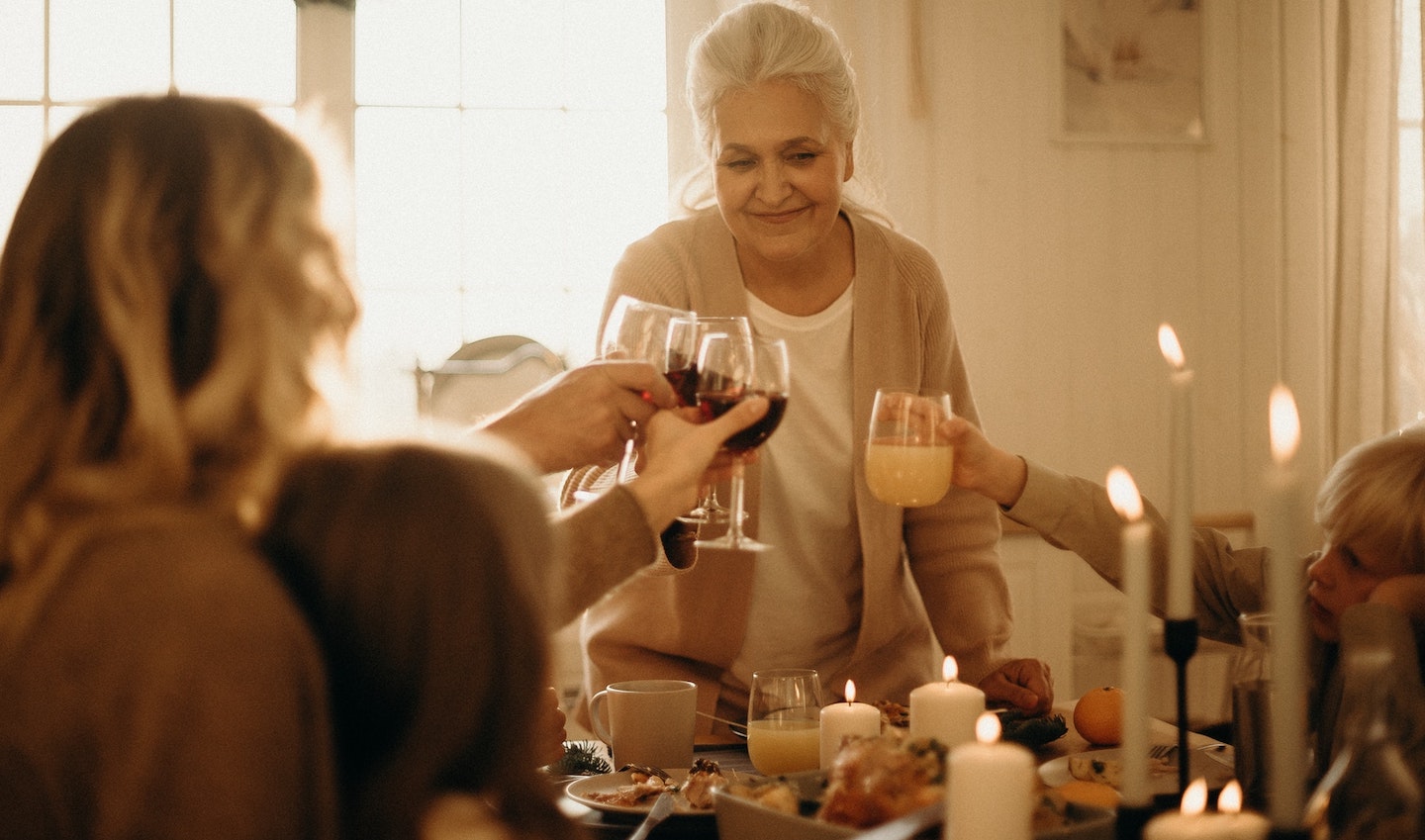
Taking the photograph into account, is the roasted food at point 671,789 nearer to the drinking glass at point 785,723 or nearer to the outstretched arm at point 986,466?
the drinking glass at point 785,723

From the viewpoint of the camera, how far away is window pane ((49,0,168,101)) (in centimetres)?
328

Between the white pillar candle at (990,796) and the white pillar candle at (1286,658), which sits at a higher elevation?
the white pillar candle at (1286,658)

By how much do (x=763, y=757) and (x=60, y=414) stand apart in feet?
2.79

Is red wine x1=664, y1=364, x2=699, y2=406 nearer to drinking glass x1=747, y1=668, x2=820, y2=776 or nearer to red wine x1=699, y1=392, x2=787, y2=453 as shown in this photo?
red wine x1=699, y1=392, x2=787, y2=453

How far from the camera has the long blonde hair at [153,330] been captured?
68 cm

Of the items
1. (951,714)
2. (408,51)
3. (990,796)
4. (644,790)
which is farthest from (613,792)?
(408,51)

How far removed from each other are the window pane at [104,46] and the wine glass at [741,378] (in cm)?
243

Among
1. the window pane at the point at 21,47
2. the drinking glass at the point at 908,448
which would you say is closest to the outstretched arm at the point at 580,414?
the drinking glass at the point at 908,448

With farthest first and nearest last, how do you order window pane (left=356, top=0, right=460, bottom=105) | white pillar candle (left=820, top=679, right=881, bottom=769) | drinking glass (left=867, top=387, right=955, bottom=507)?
window pane (left=356, top=0, right=460, bottom=105), drinking glass (left=867, top=387, right=955, bottom=507), white pillar candle (left=820, top=679, right=881, bottom=769)

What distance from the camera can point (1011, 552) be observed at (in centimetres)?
352

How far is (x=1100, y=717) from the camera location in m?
1.44

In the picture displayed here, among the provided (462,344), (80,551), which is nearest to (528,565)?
(80,551)

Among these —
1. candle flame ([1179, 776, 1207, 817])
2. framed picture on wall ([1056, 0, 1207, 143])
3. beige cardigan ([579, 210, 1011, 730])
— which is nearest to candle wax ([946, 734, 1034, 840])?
candle flame ([1179, 776, 1207, 817])

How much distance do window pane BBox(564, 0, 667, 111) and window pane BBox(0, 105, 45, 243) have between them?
1.36m
